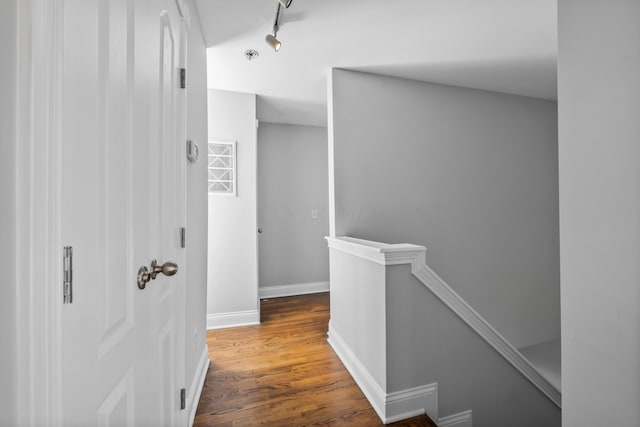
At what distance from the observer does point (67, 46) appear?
1.41 feet

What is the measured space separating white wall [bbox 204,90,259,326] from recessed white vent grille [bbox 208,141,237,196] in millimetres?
52

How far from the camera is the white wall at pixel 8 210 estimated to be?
325mm

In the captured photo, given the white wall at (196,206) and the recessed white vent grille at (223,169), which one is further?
the recessed white vent grille at (223,169)

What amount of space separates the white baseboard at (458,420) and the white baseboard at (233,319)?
5.95ft

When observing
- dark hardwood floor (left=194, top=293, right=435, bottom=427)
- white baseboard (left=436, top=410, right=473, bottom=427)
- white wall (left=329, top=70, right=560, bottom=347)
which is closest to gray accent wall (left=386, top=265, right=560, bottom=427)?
white baseboard (left=436, top=410, right=473, bottom=427)

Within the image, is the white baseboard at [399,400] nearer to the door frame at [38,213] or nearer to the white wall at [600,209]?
the white wall at [600,209]

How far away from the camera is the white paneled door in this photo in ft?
1.49

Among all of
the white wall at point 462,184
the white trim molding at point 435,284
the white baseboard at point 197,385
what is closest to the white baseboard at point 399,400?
the white trim molding at point 435,284

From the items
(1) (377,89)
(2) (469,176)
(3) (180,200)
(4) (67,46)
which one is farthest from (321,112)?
(4) (67,46)

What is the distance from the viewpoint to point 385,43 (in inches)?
85.0

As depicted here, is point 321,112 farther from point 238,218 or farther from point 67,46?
point 67,46

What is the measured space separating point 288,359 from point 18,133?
2213mm

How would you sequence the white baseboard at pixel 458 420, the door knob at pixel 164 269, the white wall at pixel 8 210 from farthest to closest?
the white baseboard at pixel 458 420
the door knob at pixel 164 269
the white wall at pixel 8 210

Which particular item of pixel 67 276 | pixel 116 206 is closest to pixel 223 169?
pixel 116 206
